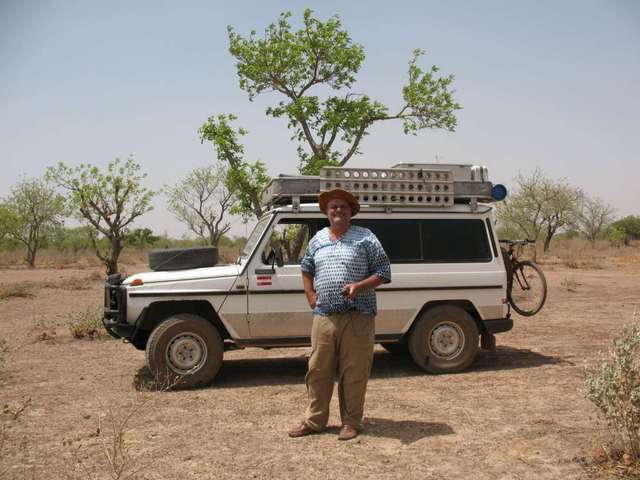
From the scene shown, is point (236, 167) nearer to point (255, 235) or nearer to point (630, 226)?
point (255, 235)

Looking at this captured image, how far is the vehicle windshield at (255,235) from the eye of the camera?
694cm

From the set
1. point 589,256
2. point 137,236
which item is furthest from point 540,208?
point 137,236

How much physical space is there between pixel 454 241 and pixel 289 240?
6.58 feet

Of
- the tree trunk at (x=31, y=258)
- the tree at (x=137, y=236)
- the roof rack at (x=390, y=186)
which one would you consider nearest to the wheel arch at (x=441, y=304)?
the roof rack at (x=390, y=186)

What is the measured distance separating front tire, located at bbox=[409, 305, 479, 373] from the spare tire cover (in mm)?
2620

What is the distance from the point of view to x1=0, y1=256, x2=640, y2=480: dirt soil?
13.8 feet

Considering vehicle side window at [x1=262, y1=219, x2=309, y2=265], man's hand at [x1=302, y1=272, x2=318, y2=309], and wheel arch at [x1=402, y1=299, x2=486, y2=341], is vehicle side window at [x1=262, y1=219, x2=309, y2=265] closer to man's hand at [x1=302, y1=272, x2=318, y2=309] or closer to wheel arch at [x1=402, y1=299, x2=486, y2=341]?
wheel arch at [x1=402, y1=299, x2=486, y2=341]

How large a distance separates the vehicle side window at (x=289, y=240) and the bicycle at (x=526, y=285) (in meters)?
2.55

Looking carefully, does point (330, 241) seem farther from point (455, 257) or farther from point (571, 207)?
point (571, 207)

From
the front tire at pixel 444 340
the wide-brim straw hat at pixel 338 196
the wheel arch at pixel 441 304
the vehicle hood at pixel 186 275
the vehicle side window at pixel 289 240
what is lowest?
the front tire at pixel 444 340

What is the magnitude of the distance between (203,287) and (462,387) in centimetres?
301

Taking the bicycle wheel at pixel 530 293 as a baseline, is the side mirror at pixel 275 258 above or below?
above

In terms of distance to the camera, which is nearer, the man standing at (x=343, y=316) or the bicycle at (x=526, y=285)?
the man standing at (x=343, y=316)

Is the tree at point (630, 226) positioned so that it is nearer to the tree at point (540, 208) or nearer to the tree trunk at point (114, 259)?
the tree at point (540, 208)
